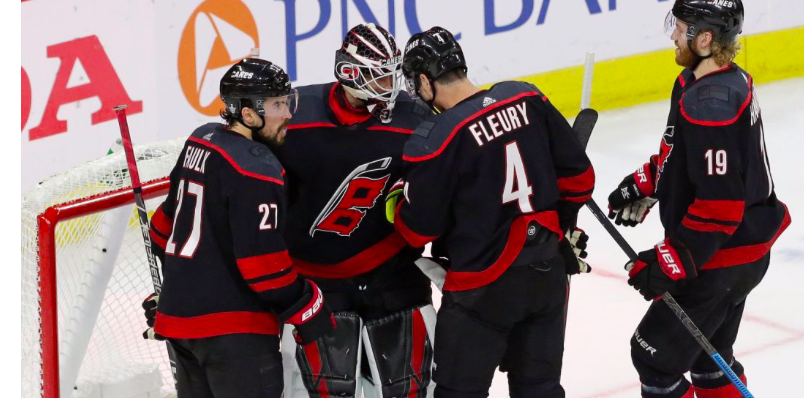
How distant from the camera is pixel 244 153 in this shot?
9.52ft

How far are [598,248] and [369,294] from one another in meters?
2.39

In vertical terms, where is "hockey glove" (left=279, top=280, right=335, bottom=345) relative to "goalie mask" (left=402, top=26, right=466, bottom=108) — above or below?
below

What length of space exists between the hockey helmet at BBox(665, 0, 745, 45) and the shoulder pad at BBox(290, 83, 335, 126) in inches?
37.3

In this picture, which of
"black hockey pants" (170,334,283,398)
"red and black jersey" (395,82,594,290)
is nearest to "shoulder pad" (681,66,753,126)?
"red and black jersey" (395,82,594,290)

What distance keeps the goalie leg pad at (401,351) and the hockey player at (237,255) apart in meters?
0.27

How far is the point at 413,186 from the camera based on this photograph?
120 inches

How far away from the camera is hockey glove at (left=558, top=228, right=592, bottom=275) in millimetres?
3371

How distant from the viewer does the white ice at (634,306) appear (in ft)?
14.1

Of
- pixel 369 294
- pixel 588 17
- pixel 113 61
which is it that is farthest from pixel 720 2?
pixel 588 17

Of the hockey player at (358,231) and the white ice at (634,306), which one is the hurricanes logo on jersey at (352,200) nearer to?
the hockey player at (358,231)

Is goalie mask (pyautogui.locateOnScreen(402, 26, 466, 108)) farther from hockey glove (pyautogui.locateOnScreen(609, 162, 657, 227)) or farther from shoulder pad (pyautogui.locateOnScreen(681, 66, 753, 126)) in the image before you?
hockey glove (pyautogui.locateOnScreen(609, 162, 657, 227))

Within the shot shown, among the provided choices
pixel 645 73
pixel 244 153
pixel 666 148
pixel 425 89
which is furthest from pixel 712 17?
pixel 645 73

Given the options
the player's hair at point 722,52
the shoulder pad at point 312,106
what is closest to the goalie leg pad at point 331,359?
the shoulder pad at point 312,106

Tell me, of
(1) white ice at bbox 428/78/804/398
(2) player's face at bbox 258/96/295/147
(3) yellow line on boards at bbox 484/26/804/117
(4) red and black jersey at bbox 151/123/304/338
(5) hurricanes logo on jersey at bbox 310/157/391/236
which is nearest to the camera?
(4) red and black jersey at bbox 151/123/304/338
